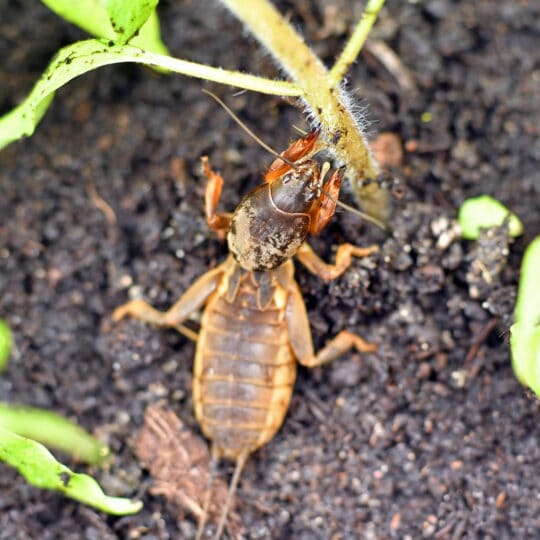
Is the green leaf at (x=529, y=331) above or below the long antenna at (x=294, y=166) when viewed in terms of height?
below

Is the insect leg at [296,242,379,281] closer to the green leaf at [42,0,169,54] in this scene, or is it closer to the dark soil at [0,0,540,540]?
the dark soil at [0,0,540,540]

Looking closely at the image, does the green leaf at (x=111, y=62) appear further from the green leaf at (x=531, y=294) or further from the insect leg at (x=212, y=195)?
the green leaf at (x=531, y=294)

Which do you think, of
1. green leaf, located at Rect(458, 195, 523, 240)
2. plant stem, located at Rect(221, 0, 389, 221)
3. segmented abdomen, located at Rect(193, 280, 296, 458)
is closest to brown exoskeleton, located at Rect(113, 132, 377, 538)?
segmented abdomen, located at Rect(193, 280, 296, 458)

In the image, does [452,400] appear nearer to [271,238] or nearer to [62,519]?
[271,238]

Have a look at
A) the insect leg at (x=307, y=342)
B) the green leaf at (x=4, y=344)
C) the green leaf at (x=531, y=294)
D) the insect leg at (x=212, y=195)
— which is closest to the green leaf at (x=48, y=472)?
the green leaf at (x=4, y=344)

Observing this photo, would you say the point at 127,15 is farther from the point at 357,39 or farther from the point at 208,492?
the point at 208,492

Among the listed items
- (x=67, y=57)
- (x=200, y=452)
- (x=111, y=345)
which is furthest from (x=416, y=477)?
(x=67, y=57)

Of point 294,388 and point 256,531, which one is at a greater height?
point 294,388
